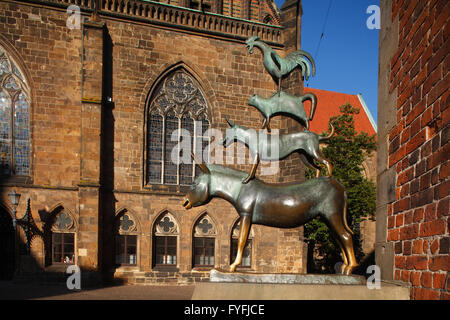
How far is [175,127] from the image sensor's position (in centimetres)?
1700

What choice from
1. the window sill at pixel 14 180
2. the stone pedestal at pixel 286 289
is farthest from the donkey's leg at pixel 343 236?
the window sill at pixel 14 180

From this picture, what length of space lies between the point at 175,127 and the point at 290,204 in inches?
538

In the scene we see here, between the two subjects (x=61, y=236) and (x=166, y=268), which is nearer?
(x=61, y=236)

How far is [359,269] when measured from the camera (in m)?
22.2

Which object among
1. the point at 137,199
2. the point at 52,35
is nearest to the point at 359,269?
the point at 137,199

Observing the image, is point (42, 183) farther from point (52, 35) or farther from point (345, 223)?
point (345, 223)

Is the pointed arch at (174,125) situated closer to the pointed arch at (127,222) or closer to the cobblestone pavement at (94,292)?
the pointed arch at (127,222)

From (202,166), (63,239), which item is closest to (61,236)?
(63,239)

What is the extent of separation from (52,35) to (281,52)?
9.49 meters

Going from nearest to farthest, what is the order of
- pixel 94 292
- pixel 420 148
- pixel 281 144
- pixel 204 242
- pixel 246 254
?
pixel 420 148 < pixel 281 144 < pixel 94 292 < pixel 204 242 < pixel 246 254

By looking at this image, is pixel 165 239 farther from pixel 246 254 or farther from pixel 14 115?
pixel 14 115

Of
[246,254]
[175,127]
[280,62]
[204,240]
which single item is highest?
[175,127]

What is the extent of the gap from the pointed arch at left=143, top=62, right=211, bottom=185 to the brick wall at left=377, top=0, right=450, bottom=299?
13.2 metres

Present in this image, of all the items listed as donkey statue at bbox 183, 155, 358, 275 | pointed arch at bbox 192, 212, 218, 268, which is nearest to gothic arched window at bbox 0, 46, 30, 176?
pointed arch at bbox 192, 212, 218, 268
